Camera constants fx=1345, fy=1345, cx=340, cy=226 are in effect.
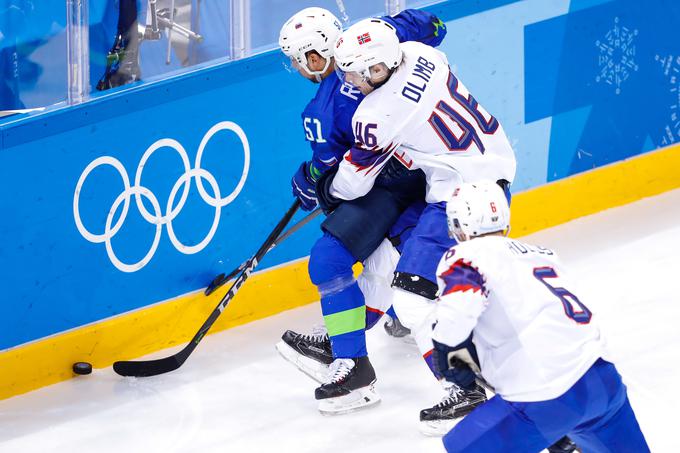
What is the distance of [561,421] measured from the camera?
3168 millimetres

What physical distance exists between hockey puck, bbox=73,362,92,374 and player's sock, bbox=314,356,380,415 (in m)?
0.85

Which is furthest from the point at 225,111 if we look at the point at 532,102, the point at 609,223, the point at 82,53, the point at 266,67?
the point at 609,223

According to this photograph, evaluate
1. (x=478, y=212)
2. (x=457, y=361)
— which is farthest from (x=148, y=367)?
(x=478, y=212)

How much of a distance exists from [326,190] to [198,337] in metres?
0.83

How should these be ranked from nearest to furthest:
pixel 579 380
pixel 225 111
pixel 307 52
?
pixel 579 380, pixel 307 52, pixel 225 111

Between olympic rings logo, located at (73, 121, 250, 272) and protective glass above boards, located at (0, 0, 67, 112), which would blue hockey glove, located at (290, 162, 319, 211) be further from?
protective glass above boards, located at (0, 0, 67, 112)

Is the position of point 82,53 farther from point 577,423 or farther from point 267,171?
point 577,423

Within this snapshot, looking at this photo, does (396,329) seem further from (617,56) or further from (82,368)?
(617,56)

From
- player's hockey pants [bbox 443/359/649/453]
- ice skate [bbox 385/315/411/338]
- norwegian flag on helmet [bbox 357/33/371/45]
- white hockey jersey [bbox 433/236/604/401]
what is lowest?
ice skate [bbox 385/315/411/338]

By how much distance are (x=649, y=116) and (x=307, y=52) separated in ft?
8.12

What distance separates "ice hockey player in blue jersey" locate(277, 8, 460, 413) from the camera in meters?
4.29

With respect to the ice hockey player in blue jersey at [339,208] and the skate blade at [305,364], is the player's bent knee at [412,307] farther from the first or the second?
the skate blade at [305,364]

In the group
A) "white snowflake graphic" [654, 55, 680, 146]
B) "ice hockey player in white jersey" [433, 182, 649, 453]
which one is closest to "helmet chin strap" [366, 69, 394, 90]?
"ice hockey player in white jersey" [433, 182, 649, 453]

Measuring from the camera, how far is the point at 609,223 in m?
5.95
